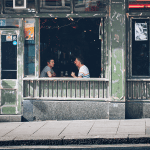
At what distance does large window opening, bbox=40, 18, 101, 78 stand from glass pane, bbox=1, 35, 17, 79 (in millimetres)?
945

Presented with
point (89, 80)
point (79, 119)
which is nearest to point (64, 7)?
point (89, 80)

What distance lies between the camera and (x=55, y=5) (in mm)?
10000

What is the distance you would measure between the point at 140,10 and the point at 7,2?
14.9 feet

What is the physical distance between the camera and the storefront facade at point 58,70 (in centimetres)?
966

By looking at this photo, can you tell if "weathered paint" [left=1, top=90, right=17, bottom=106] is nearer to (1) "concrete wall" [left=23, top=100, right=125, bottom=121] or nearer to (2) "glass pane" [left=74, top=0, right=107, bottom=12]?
(1) "concrete wall" [left=23, top=100, right=125, bottom=121]

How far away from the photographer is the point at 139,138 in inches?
279

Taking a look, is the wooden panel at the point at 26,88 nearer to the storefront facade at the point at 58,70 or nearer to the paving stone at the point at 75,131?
the storefront facade at the point at 58,70

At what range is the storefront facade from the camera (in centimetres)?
966

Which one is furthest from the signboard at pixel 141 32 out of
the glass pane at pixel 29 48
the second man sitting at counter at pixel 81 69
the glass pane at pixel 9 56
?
the glass pane at pixel 9 56

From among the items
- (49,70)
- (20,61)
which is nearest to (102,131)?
(49,70)

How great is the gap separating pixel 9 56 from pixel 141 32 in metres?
4.60

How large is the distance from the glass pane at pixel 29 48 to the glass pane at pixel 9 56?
0.39m

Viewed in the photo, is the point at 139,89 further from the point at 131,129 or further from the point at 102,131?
the point at 102,131

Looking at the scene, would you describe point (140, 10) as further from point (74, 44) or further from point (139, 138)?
point (139, 138)
